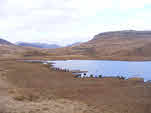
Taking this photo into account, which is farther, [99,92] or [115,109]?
[99,92]

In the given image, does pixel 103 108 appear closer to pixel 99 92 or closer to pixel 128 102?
pixel 128 102

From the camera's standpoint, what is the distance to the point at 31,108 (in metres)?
9.66

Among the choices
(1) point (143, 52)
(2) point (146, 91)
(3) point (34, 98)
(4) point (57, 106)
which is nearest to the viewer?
(4) point (57, 106)

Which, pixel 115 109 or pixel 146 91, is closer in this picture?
pixel 115 109

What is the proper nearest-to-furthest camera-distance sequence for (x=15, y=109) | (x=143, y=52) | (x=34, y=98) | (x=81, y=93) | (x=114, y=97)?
(x=15, y=109), (x=34, y=98), (x=114, y=97), (x=81, y=93), (x=143, y=52)

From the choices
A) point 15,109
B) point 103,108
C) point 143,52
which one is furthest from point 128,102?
point 143,52

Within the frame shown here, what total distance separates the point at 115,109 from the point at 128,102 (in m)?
1.95

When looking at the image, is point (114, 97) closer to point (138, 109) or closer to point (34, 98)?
point (138, 109)

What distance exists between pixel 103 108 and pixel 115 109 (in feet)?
2.17

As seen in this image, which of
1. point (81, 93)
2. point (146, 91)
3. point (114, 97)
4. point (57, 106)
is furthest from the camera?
Result: point (146, 91)

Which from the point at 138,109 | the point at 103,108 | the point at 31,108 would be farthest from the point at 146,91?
the point at 31,108

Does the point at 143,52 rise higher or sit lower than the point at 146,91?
higher

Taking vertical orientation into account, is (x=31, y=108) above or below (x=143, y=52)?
below

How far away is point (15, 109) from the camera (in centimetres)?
927
